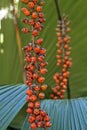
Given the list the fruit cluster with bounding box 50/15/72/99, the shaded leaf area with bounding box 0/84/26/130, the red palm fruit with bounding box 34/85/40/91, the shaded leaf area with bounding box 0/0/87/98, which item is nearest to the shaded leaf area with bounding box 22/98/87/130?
the shaded leaf area with bounding box 0/84/26/130

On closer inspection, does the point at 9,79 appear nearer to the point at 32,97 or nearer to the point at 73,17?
the point at 73,17

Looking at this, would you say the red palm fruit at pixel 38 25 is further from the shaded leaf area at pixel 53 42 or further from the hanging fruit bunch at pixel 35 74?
the shaded leaf area at pixel 53 42

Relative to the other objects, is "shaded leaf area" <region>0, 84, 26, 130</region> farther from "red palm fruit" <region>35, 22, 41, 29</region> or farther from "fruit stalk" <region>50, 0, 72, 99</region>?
"fruit stalk" <region>50, 0, 72, 99</region>

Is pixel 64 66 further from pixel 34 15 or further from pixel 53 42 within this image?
pixel 34 15

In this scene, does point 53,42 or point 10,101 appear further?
point 53,42

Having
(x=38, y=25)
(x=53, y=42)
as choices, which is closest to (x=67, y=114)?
(x=38, y=25)

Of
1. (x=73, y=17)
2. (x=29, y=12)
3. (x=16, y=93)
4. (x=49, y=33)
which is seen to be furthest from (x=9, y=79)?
(x=29, y=12)
